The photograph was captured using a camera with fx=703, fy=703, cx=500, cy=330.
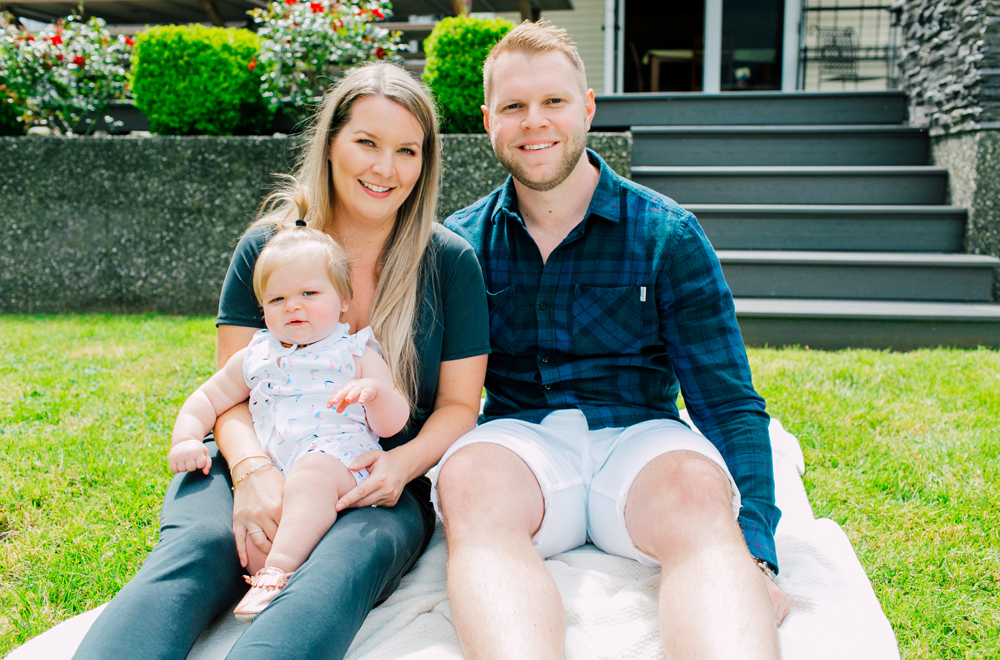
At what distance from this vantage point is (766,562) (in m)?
1.69

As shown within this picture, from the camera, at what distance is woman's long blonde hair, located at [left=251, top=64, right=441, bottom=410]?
2008 mm

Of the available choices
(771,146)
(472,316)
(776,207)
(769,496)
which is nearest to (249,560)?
(472,316)

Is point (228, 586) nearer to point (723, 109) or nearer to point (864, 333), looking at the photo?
point (864, 333)

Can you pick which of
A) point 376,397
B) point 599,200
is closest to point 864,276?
point 599,200

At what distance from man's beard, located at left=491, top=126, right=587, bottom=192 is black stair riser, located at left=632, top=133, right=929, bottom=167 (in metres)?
4.12

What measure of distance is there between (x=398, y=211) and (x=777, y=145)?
4855mm

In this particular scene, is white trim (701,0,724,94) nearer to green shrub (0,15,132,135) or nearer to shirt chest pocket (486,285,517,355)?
green shrub (0,15,132,135)

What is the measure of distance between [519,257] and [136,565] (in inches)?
58.3

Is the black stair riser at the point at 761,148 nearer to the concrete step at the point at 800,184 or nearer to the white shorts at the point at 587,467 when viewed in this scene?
the concrete step at the point at 800,184

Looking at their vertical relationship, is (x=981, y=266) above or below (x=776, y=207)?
below

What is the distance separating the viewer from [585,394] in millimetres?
2119

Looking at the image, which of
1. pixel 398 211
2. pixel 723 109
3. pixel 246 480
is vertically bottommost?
pixel 246 480

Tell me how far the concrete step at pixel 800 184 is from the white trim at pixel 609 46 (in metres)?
3.65

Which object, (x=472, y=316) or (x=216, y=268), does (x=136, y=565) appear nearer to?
(x=472, y=316)
